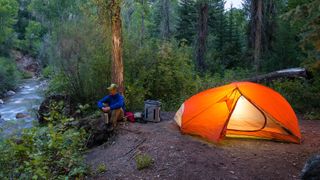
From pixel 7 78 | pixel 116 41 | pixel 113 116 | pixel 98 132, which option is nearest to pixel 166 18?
pixel 7 78

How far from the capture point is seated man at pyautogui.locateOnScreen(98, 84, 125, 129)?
28.8 feet

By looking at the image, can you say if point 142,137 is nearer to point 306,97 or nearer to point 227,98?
point 227,98

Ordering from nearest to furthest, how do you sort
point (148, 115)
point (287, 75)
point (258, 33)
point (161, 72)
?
point (148, 115) < point (161, 72) < point (287, 75) < point (258, 33)

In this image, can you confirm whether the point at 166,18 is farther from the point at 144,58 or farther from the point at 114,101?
the point at 114,101

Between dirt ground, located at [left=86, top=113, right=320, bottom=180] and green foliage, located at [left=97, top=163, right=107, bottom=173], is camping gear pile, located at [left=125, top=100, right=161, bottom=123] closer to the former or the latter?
dirt ground, located at [left=86, top=113, right=320, bottom=180]

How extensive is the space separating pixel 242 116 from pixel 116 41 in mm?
3818

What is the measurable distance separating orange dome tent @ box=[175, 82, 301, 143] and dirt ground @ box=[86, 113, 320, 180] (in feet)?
0.71

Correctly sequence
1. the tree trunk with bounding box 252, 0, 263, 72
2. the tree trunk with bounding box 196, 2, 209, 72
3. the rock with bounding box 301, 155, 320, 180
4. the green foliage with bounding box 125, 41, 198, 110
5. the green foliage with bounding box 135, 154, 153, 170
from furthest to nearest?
the tree trunk with bounding box 196, 2, 209, 72 < the tree trunk with bounding box 252, 0, 263, 72 < the green foliage with bounding box 125, 41, 198, 110 < the green foliage with bounding box 135, 154, 153, 170 < the rock with bounding box 301, 155, 320, 180

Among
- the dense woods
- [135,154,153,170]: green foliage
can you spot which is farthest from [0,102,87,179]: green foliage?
[135,154,153,170]: green foliage

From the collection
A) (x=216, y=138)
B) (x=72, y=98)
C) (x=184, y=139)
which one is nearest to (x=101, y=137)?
(x=184, y=139)

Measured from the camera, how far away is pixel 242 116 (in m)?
8.30

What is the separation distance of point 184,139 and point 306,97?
5.33 m

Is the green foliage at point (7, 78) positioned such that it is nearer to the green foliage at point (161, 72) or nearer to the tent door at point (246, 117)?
the green foliage at point (161, 72)

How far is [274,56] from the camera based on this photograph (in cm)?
1920
